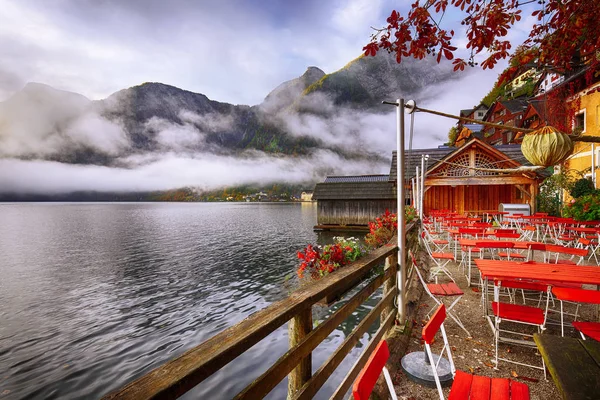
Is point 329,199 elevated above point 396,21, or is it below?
below

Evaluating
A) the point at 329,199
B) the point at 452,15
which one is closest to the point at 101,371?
the point at 452,15

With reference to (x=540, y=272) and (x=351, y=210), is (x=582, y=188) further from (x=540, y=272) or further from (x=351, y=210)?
(x=540, y=272)

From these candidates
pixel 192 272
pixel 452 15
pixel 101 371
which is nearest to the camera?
pixel 452 15

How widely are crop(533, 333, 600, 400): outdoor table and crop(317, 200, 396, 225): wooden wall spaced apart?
89.2ft

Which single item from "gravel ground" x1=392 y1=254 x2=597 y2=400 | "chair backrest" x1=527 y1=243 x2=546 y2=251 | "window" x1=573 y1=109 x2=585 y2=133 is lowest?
"gravel ground" x1=392 y1=254 x2=597 y2=400

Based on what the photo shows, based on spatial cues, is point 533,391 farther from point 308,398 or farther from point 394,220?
point 394,220


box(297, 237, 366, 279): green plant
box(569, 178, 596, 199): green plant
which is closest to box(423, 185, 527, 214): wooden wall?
box(569, 178, 596, 199): green plant

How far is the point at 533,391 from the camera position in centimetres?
332

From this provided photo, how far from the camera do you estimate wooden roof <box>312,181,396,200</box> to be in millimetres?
29289

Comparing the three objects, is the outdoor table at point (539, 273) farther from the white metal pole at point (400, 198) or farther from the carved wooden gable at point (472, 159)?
the carved wooden gable at point (472, 159)

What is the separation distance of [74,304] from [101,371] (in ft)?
23.9

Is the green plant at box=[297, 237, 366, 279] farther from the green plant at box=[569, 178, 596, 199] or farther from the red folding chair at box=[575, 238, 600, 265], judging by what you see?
the green plant at box=[569, 178, 596, 199]

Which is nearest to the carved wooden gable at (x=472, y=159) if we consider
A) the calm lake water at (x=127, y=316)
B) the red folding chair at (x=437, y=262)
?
the calm lake water at (x=127, y=316)

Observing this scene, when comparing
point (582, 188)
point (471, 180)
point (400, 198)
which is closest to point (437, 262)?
point (400, 198)
